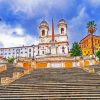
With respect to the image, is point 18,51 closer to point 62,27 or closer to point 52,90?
point 62,27

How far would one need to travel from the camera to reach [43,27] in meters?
101

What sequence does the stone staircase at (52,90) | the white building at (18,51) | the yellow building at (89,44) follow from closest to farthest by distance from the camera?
1. the stone staircase at (52,90)
2. the yellow building at (89,44)
3. the white building at (18,51)

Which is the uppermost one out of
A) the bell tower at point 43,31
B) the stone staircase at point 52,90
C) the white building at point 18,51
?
the bell tower at point 43,31

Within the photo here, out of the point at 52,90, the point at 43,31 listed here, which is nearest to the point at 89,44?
the point at 43,31

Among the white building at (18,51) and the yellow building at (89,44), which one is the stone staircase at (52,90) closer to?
the yellow building at (89,44)

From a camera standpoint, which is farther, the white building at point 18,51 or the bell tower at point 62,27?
the white building at point 18,51

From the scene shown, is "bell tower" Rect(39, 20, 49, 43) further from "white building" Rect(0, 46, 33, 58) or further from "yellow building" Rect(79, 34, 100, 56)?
"white building" Rect(0, 46, 33, 58)

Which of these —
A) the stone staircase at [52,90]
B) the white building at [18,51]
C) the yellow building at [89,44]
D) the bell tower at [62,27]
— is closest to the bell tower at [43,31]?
the bell tower at [62,27]

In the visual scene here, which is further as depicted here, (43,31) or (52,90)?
(43,31)

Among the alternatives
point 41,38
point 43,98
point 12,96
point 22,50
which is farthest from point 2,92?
point 22,50

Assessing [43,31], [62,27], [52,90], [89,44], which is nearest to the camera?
[52,90]

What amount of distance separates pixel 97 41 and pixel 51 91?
8027 cm

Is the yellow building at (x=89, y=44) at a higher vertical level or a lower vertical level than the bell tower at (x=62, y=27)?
lower

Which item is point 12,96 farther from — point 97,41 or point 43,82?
point 97,41
